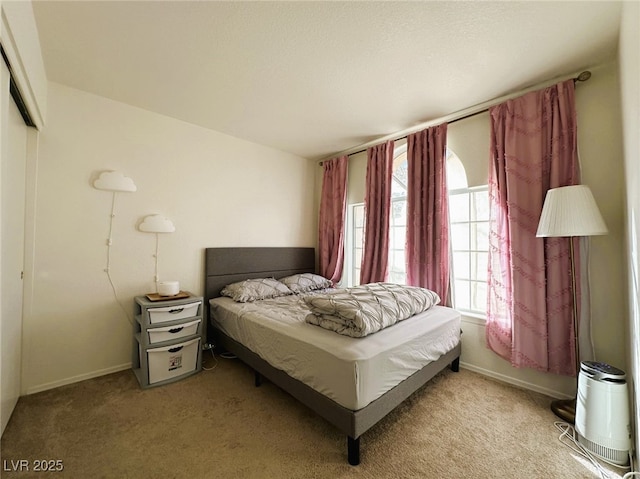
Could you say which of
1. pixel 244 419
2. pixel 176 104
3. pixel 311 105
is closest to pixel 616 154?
pixel 311 105

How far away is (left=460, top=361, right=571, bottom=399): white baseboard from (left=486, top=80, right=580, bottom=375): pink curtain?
0.22 m

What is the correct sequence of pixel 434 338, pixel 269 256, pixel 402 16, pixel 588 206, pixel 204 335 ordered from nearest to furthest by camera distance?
1. pixel 402 16
2. pixel 588 206
3. pixel 434 338
4. pixel 204 335
5. pixel 269 256

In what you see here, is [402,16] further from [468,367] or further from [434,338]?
[468,367]

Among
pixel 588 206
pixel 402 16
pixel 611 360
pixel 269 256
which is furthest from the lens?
pixel 269 256

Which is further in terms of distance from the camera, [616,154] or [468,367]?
[468,367]

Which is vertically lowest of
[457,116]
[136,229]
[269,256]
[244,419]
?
[244,419]

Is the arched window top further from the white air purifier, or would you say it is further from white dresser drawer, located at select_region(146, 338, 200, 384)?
white dresser drawer, located at select_region(146, 338, 200, 384)

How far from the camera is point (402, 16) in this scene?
153 centimetres

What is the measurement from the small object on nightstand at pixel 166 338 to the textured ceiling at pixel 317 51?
1954 millimetres

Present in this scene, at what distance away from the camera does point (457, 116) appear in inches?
103

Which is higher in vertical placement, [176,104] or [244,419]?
[176,104]

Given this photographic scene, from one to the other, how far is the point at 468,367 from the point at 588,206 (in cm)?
173

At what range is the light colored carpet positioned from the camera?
4.51 feet

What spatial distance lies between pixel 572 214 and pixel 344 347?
176 cm
